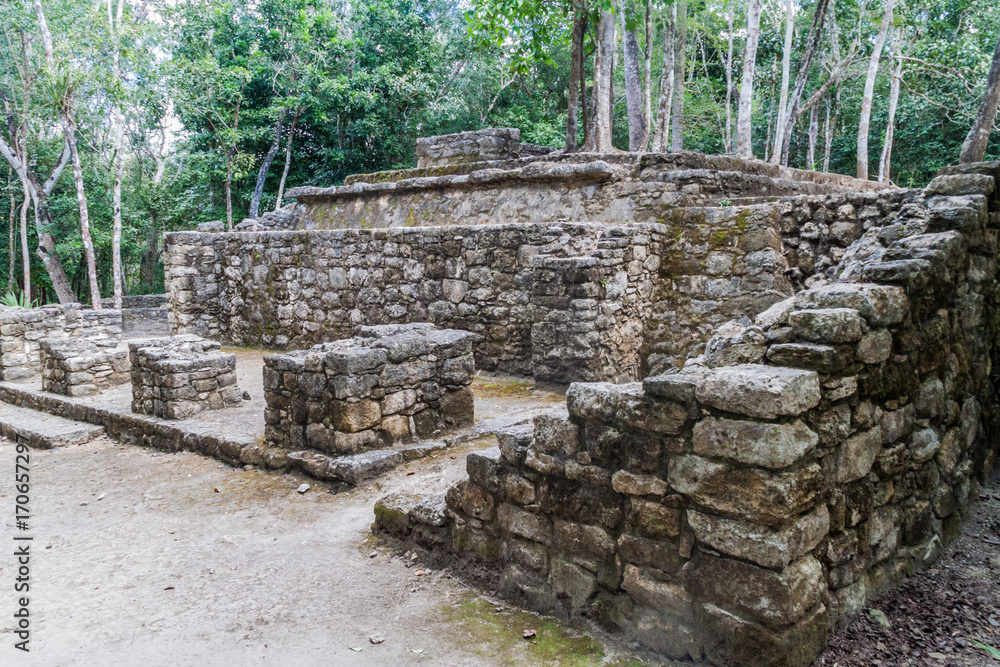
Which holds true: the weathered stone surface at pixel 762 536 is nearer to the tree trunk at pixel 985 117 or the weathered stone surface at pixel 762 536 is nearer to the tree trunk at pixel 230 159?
the tree trunk at pixel 985 117

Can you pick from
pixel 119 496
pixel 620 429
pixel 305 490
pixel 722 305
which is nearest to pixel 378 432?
pixel 305 490

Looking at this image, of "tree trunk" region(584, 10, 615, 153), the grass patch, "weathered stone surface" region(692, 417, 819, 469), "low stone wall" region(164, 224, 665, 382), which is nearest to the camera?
"weathered stone surface" region(692, 417, 819, 469)

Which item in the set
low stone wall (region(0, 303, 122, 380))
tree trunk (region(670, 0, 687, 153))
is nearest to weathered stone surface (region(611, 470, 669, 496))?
low stone wall (region(0, 303, 122, 380))

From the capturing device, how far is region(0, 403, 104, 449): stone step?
6858mm

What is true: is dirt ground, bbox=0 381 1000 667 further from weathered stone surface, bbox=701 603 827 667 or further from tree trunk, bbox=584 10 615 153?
tree trunk, bbox=584 10 615 153

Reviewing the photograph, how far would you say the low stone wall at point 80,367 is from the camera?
8.25 m

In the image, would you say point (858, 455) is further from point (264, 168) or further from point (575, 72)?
point (264, 168)

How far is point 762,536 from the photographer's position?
2.36 m

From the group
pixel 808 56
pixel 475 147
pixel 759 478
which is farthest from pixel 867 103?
pixel 759 478

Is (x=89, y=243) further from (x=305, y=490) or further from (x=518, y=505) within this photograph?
(x=518, y=505)

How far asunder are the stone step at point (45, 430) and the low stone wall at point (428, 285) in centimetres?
357

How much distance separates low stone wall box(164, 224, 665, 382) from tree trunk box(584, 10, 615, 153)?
558 centimetres

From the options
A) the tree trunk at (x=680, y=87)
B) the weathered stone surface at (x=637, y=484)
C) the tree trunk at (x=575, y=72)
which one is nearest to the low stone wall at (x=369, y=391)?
the weathered stone surface at (x=637, y=484)

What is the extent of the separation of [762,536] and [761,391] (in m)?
0.53
